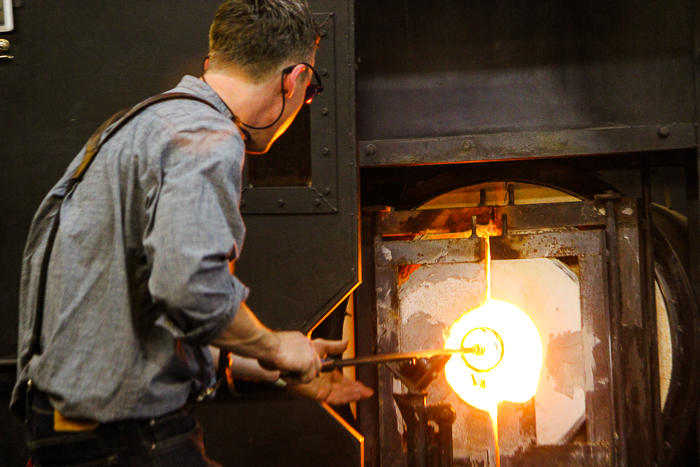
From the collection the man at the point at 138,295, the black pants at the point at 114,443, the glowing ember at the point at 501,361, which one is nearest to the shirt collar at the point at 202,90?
the man at the point at 138,295

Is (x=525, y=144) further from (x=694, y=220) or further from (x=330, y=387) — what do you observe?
(x=330, y=387)

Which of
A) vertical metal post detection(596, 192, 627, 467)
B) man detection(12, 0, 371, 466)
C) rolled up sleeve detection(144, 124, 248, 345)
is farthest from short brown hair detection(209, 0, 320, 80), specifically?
vertical metal post detection(596, 192, 627, 467)

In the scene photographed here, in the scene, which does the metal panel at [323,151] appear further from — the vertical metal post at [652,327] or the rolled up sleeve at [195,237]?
the vertical metal post at [652,327]

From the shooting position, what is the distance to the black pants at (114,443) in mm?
1042

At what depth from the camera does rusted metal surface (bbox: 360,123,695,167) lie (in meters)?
2.12

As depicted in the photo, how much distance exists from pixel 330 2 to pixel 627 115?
48.1 inches

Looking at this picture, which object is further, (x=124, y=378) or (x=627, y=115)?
(x=627, y=115)

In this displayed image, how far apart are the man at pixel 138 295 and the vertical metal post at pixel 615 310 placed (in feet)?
4.98

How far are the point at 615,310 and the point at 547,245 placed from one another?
13.8 inches

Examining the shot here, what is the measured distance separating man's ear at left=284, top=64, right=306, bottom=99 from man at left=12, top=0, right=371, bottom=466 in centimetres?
24

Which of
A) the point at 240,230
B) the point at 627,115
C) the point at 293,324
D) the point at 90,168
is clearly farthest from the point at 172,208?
the point at 627,115

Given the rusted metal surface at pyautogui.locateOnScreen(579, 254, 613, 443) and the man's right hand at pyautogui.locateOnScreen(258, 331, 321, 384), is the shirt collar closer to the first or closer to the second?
the man's right hand at pyautogui.locateOnScreen(258, 331, 321, 384)

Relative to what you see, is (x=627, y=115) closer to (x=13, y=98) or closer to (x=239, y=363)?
(x=239, y=363)

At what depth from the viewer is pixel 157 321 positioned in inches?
39.3
